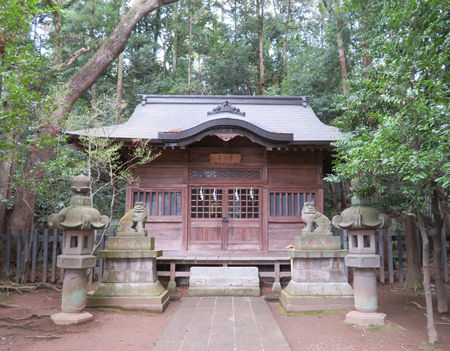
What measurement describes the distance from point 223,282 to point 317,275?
7.29 feet

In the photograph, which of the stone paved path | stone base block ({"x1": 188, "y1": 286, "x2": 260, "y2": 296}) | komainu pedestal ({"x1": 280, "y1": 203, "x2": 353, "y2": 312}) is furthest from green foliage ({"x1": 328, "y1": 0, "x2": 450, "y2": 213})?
stone base block ({"x1": 188, "y1": 286, "x2": 260, "y2": 296})

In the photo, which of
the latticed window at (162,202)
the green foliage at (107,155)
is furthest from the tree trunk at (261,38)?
the latticed window at (162,202)

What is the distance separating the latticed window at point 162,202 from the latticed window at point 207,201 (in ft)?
1.41

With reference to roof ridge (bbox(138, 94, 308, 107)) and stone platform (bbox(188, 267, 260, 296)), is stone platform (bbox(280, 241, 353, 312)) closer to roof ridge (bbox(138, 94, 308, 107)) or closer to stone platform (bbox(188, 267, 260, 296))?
stone platform (bbox(188, 267, 260, 296))

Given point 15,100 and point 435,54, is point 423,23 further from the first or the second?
point 15,100

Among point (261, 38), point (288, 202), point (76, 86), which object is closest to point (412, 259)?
point (288, 202)

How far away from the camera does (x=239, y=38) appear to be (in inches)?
Answer: 846

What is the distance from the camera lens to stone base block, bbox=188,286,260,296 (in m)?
6.98

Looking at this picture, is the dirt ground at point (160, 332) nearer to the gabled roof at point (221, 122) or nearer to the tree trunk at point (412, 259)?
the tree trunk at point (412, 259)

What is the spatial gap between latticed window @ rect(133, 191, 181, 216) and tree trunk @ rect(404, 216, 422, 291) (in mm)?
6060

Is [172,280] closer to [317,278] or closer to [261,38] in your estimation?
[317,278]

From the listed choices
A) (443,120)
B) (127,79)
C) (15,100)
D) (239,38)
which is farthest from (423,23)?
(239,38)

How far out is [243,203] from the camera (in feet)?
30.0

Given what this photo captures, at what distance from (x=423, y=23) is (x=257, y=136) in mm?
4464
